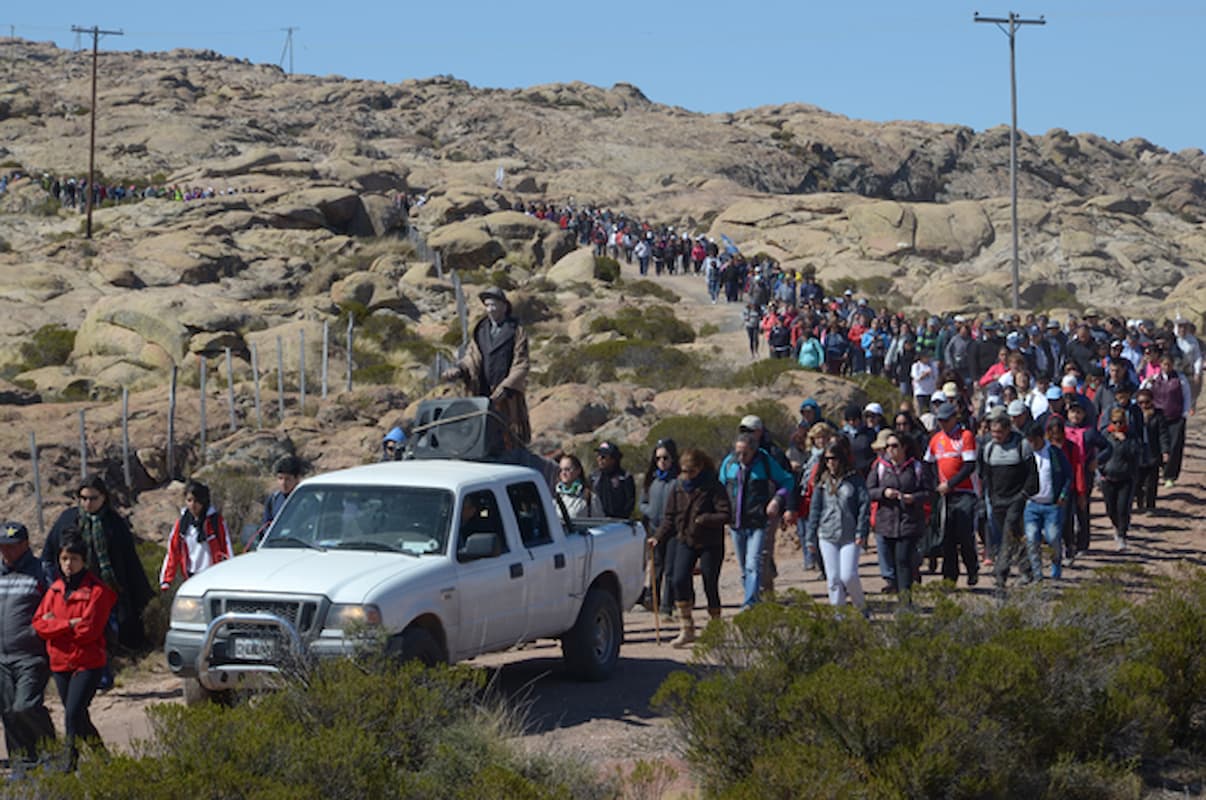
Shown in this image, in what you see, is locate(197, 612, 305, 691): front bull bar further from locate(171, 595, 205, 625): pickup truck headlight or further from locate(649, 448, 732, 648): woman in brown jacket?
locate(649, 448, 732, 648): woman in brown jacket

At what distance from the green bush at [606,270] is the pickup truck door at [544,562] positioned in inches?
1584

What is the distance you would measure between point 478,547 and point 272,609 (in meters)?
1.39

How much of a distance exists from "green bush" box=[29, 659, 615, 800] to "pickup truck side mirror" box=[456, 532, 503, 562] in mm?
1738

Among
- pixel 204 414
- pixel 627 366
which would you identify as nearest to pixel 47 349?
pixel 204 414

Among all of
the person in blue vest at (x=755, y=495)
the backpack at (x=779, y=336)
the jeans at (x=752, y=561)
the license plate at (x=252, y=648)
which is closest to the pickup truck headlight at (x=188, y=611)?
the license plate at (x=252, y=648)

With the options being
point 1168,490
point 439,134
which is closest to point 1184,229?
point 439,134

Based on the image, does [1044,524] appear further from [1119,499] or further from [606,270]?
[606,270]

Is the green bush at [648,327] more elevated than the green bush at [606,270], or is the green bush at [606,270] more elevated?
the green bush at [606,270]

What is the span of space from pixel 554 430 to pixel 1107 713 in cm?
1767

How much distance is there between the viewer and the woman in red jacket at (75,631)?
8.75 meters

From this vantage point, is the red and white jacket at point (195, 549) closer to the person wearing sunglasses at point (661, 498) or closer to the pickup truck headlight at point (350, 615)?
the pickup truck headlight at point (350, 615)

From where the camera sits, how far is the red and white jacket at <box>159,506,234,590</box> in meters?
12.4

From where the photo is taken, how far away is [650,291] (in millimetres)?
48656

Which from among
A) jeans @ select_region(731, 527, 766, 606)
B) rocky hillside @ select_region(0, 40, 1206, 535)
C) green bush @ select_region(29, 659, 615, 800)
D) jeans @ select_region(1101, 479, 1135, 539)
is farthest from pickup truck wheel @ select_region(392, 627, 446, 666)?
rocky hillside @ select_region(0, 40, 1206, 535)
